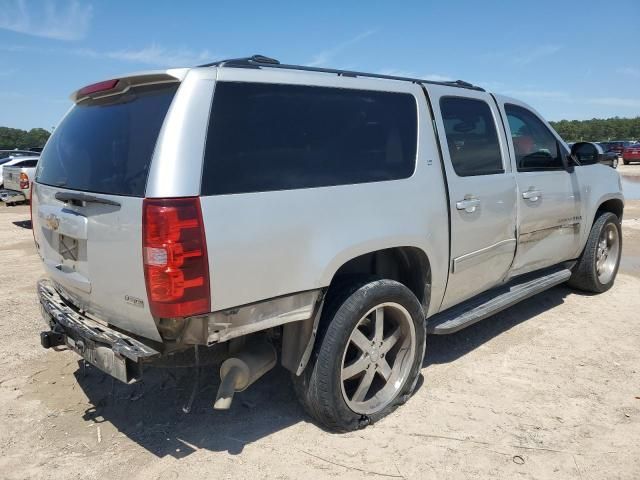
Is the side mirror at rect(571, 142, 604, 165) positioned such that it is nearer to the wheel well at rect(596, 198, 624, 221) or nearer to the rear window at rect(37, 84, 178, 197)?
the wheel well at rect(596, 198, 624, 221)

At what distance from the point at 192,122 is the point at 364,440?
200 cm

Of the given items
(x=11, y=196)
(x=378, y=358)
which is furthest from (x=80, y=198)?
(x=11, y=196)

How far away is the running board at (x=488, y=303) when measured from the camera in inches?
143

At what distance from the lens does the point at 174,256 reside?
7.53 feet

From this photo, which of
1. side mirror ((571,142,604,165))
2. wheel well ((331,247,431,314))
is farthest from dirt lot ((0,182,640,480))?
side mirror ((571,142,604,165))

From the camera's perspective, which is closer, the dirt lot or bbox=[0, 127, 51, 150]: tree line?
the dirt lot

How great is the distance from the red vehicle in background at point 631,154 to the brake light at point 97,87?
38612 mm

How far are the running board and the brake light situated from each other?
2.50 m

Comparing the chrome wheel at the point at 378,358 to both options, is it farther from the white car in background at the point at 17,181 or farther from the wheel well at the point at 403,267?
the white car in background at the point at 17,181

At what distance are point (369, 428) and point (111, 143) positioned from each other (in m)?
2.21

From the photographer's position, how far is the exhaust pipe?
2678mm

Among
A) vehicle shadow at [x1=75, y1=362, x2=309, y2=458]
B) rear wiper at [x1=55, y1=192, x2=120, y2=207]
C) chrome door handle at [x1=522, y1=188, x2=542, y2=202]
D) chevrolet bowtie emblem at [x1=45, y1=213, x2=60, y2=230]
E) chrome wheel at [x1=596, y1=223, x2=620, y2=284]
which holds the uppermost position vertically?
chrome door handle at [x1=522, y1=188, x2=542, y2=202]

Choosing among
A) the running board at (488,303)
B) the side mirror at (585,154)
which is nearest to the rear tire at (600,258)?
the running board at (488,303)

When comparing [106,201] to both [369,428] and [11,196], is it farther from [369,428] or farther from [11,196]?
[11,196]
